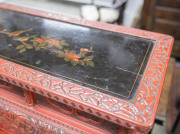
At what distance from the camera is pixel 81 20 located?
136cm

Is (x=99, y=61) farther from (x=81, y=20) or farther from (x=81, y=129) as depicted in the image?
(x=81, y=20)

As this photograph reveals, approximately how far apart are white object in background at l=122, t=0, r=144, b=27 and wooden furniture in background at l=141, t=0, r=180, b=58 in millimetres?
157

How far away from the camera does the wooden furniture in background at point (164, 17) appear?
6.47ft

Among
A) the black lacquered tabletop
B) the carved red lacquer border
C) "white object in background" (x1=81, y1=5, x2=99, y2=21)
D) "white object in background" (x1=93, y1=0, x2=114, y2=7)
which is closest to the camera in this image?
the carved red lacquer border

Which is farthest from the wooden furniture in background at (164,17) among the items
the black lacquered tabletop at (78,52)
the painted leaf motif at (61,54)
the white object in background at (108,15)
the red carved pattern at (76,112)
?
the red carved pattern at (76,112)

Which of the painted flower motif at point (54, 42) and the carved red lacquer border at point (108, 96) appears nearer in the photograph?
the carved red lacquer border at point (108, 96)

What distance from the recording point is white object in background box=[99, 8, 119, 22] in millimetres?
1959

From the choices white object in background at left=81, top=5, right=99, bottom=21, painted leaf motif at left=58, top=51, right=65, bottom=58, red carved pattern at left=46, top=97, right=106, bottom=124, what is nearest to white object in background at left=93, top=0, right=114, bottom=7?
white object in background at left=81, top=5, right=99, bottom=21

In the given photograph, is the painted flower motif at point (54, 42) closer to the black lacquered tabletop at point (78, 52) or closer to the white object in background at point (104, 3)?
the black lacquered tabletop at point (78, 52)

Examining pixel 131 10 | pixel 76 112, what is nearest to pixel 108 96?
pixel 76 112

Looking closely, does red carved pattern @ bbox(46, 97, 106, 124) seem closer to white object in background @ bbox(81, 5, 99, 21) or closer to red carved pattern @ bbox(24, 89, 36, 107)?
red carved pattern @ bbox(24, 89, 36, 107)

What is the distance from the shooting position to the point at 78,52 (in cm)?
105

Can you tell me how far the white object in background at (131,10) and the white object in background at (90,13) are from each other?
34 cm

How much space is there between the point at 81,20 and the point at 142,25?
1.17 metres
